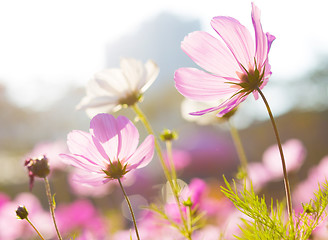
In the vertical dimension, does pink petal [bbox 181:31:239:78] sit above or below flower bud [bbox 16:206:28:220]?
above

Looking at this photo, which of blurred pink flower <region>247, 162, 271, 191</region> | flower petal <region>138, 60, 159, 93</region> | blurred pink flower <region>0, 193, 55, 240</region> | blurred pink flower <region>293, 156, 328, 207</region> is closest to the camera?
flower petal <region>138, 60, 159, 93</region>

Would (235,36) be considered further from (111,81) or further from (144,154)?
(111,81)

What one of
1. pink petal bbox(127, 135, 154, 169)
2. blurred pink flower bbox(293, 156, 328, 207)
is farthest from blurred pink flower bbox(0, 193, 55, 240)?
pink petal bbox(127, 135, 154, 169)

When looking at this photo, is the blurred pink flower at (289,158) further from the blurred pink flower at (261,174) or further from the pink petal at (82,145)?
the pink petal at (82,145)

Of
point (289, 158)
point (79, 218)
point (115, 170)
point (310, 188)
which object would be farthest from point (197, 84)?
point (79, 218)

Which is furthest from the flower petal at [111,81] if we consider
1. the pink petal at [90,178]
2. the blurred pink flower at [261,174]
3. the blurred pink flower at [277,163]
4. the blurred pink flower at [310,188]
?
the blurred pink flower at [261,174]

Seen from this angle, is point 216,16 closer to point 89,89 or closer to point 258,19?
point 258,19

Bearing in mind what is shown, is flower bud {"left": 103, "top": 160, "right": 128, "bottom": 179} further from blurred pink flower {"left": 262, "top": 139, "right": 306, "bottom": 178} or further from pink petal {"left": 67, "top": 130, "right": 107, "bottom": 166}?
blurred pink flower {"left": 262, "top": 139, "right": 306, "bottom": 178}
